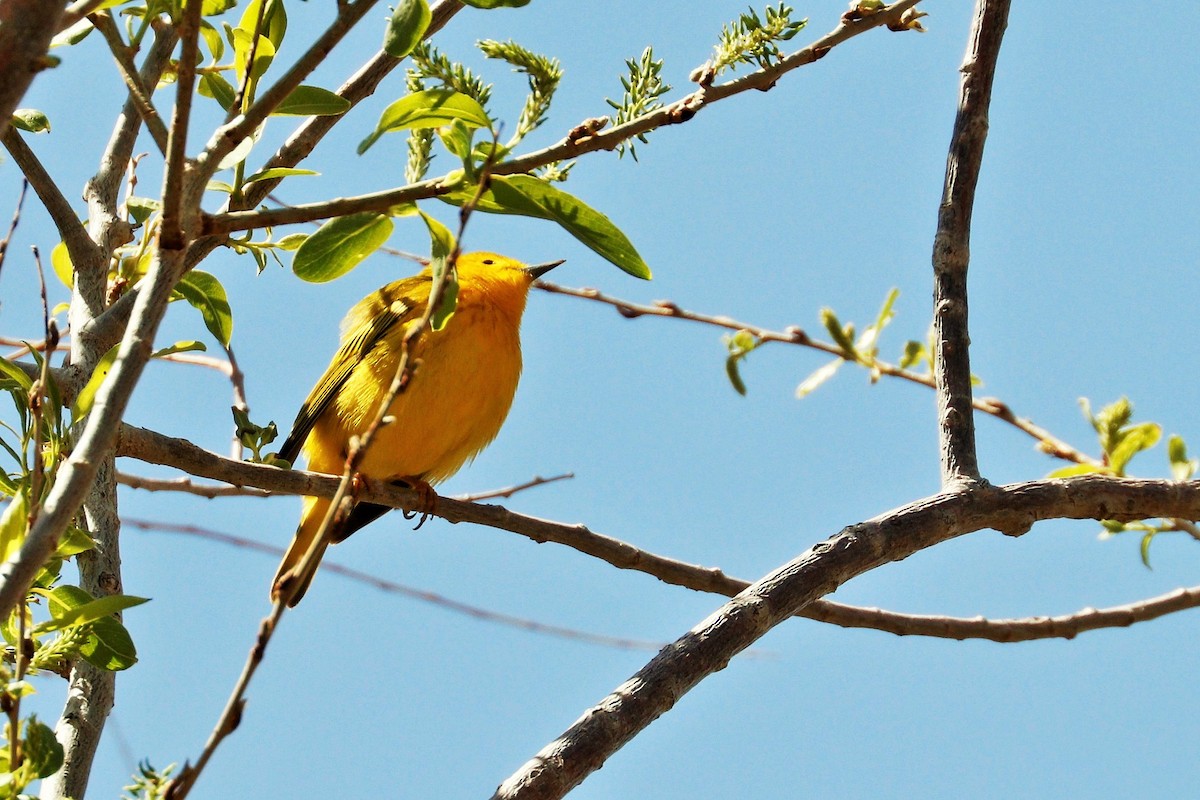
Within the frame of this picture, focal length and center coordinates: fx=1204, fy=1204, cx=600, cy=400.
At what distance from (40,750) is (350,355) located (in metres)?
3.41

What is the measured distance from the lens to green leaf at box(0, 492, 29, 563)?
169 cm

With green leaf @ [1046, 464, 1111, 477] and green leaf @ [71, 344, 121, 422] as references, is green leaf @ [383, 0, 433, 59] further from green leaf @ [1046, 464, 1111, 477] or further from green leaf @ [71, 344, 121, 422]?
green leaf @ [1046, 464, 1111, 477]

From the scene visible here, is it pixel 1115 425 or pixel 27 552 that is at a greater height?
pixel 1115 425

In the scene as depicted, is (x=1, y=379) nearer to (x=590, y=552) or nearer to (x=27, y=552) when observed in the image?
(x=27, y=552)

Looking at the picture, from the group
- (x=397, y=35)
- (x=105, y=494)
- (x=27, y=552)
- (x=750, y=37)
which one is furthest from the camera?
(x=105, y=494)

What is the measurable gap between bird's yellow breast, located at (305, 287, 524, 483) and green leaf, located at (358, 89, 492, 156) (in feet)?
9.03

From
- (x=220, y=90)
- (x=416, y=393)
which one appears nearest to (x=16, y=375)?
(x=220, y=90)

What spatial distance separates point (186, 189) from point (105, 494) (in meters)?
1.35

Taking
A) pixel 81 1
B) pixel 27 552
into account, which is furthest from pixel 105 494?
pixel 27 552

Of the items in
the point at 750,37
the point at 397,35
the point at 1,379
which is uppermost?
the point at 750,37

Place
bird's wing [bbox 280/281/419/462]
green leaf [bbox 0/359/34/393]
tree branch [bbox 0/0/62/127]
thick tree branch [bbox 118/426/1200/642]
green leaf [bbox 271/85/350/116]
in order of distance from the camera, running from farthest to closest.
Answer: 1. bird's wing [bbox 280/281/419/462]
2. thick tree branch [bbox 118/426/1200/642]
3. green leaf [bbox 0/359/34/393]
4. green leaf [bbox 271/85/350/116]
5. tree branch [bbox 0/0/62/127]

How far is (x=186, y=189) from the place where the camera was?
5.24 ft

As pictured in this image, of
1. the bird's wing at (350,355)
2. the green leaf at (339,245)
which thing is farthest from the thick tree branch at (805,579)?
the bird's wing at (350,355)

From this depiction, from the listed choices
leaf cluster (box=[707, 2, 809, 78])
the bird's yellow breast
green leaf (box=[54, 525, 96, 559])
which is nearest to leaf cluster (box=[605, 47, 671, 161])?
leaf cluster (box=[707, 2, 809, 78])
